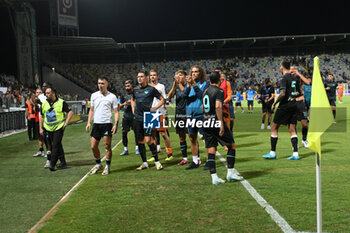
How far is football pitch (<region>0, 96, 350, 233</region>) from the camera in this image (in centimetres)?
395

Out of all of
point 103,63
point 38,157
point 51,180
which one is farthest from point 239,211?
point 103,63

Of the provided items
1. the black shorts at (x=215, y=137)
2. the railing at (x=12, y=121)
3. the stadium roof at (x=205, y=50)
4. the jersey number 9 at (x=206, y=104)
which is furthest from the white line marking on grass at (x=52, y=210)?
the stadium roof at (x=205, y=50)

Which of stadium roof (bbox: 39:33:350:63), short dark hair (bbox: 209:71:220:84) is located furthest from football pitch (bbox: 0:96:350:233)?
stadium roof (bbox: 39:33:350:63)

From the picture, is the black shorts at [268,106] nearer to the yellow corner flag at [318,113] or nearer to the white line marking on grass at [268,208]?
the white line marking on grass at [268,208]

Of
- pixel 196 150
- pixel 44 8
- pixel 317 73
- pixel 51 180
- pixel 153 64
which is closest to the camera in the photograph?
pixel 317 73

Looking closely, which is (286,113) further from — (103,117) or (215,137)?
(103,117)

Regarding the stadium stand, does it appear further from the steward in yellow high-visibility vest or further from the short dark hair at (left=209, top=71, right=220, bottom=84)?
the short dark hair at (left=209, top=71, right=220, bottom=84)

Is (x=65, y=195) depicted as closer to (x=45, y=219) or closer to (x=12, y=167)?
(x=45, y=219)

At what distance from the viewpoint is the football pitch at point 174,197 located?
155 inches

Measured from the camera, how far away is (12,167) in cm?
809

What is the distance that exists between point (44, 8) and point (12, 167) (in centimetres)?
4053

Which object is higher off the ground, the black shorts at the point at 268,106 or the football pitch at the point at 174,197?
the black shorts at the point at 268,106

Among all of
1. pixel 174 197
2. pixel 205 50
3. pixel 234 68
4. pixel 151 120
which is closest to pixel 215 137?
pixel 174 197

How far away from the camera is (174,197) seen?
5020 millimetres
